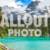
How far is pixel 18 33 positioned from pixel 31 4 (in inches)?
2966

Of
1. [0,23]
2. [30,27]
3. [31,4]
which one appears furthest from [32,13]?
[0,23]

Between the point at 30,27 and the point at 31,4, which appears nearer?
the point at 30,27

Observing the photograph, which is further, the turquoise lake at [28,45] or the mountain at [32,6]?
the mountain at [32,6]

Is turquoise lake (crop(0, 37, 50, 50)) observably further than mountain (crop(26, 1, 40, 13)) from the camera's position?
No

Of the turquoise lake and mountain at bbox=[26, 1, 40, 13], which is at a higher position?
mountain at bbox=[26, 1, 40, 13]

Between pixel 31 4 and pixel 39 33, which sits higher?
pixel 31 4

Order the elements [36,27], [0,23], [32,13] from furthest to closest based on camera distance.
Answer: [32,13] < [36,27] < [0,23]

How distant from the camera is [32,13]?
10119 centimetres

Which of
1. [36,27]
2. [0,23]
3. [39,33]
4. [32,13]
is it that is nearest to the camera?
[0,23]

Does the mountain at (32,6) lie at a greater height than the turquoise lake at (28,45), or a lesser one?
greater

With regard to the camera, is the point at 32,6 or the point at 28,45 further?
the point at 32,6

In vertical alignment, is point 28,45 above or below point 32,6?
below

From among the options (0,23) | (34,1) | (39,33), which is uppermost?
(34,1)

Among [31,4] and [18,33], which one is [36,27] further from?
[31,4]
